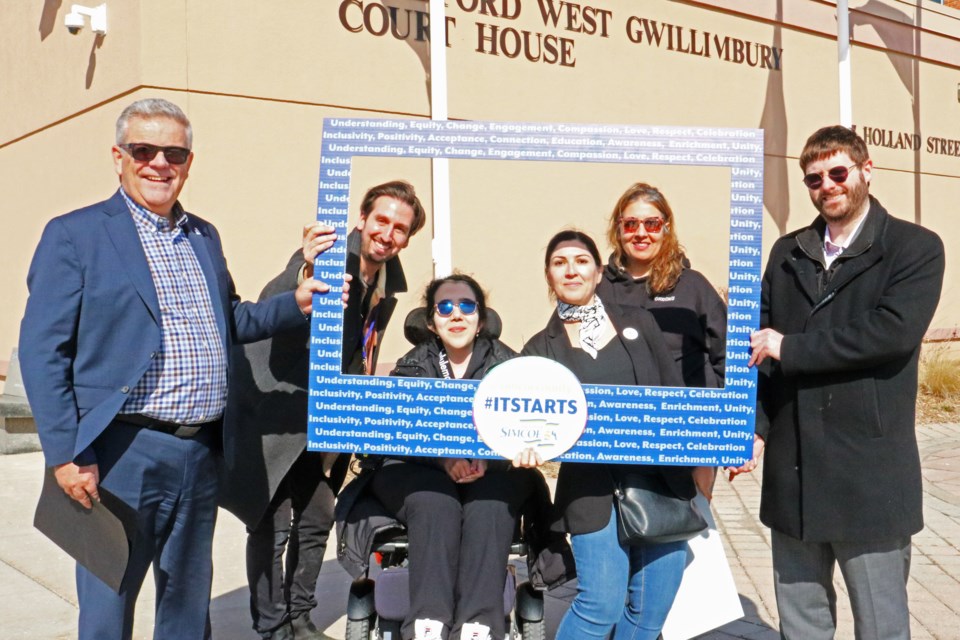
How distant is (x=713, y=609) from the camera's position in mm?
3322

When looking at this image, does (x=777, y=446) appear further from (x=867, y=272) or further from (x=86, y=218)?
(x=86, y=218)

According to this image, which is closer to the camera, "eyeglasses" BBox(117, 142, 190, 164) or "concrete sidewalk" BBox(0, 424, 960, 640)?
"eyeglasses" BBox(117, 142, 190, 164)

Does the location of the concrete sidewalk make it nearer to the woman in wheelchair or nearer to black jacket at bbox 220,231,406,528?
black jacket at bbox 220,231,406,528

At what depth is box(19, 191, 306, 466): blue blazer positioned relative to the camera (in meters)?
2.62

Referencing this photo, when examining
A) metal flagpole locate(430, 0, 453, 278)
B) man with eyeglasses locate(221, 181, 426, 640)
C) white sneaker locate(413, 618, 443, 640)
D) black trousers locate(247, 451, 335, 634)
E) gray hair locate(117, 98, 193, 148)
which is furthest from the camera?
metal flagpole locate(430, 0, 453, 278)

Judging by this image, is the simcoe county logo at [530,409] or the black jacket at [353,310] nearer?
the simcoe county logo at [530,409]

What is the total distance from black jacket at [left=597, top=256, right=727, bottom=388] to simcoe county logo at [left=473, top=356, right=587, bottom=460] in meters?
0.60

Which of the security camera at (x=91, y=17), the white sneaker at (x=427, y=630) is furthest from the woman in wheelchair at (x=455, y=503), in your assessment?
the security camera at (x=91, y=17)

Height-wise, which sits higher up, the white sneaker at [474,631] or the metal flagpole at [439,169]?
the metal flagpole at [439,169]

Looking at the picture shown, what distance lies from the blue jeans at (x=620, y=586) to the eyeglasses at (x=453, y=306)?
2.73 feet

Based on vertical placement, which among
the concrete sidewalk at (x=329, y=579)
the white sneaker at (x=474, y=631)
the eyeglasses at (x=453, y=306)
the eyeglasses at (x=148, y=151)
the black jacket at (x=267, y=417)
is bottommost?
the concrete sidewalk at (x=329, y=579)

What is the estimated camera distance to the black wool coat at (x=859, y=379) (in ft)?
8.88

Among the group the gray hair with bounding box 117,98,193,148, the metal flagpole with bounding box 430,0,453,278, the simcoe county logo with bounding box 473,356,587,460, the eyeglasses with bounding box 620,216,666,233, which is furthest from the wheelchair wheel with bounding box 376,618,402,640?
the metal flagpole with bounding box 430,0,453,278

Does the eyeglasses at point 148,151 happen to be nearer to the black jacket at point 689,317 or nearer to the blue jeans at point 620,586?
the black jacket at point 689,317
